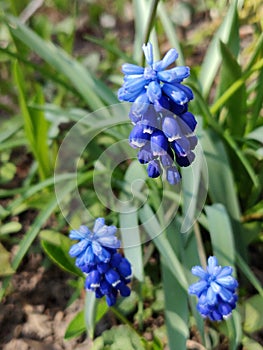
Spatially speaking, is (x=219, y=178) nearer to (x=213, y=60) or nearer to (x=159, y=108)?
(x=213, y=60)

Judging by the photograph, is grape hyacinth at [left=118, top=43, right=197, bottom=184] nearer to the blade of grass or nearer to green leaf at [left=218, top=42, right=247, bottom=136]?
green leaf at [left=218, top=42, right=247, bottom=136]

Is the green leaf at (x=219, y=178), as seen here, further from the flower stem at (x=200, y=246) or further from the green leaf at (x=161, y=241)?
the green leaf at (x=161, y=241)

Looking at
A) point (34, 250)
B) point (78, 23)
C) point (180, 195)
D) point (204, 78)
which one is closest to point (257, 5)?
point (204, 78)

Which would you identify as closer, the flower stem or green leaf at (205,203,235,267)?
green leaf at (205,203,235,267)

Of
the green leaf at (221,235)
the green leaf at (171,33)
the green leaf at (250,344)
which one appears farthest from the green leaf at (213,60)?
Result: the green leaf at (250,344)

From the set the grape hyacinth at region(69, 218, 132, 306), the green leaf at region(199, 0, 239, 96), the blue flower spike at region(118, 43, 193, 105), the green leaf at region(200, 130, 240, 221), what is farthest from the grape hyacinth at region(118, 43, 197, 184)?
the green leaf at region(199, 0, 239, 96)

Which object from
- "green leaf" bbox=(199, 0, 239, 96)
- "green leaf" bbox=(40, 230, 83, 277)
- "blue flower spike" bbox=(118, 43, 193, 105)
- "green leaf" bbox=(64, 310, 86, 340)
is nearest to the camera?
"blue flower spike" bbox=(118, 43, 193, 105)
